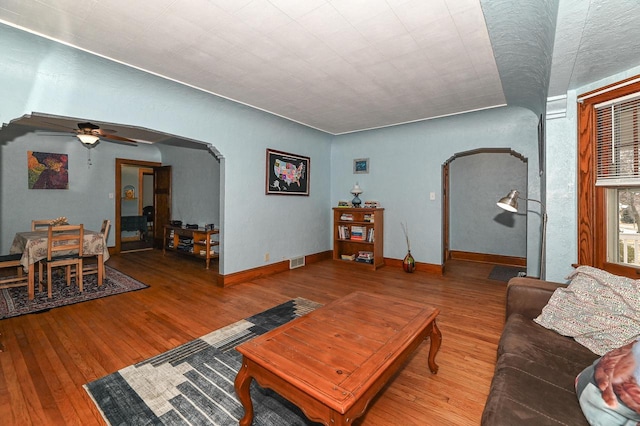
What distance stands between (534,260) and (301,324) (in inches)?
149

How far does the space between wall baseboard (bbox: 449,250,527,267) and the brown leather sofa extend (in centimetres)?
396

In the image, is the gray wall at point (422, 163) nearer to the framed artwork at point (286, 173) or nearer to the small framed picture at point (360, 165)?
the small framed picture at point (360, 165)

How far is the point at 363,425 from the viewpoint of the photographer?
1.55 meters

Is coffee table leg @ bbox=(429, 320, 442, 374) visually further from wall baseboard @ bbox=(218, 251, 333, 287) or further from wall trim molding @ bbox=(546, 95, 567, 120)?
wall baseboard @ bbox=(218, 251, 333, 287)

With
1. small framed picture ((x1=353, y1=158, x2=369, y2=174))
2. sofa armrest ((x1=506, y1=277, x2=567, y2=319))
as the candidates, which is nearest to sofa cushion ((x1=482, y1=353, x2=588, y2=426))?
sofa armrest ((x1=506, y1=277, x2=567, y2=319))

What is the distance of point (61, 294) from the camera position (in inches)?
138

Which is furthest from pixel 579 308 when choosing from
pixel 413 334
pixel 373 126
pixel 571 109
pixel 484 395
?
pixel 373 126

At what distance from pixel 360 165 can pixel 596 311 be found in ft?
14.1

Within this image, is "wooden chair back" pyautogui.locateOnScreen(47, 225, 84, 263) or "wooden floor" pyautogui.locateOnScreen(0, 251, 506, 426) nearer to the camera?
"wooden floor" pyautogui.locateOnScreen(0, 251, 506, 426)

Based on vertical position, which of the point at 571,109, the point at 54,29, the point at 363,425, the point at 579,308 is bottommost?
the point at 363,425

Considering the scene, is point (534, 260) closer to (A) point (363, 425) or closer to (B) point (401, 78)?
(B) point (401, 78)

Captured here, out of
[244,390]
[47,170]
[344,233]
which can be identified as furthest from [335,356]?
[47,170]

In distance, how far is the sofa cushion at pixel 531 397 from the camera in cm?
104

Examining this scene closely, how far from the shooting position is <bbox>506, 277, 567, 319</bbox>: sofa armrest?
6.36 ft
